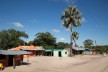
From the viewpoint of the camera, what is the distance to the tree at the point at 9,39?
8438cm

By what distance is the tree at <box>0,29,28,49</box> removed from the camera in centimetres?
8438

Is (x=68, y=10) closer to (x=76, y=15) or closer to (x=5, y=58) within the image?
(x=76, y=15)


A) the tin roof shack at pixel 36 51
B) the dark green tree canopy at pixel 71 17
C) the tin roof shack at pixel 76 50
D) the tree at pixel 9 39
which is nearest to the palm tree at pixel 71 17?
the dark green tree canopy at pixel 71 17

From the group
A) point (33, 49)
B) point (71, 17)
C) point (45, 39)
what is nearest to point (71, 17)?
point (71, 17)

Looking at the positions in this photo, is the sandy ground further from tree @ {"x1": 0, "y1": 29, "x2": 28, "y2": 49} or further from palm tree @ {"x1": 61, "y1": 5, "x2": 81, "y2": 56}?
tree @ {"x1": 0, "y1": 29, "x2": 28, "y2": 49}

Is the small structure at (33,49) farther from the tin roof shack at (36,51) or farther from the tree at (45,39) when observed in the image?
Result: the tree at (45,39)

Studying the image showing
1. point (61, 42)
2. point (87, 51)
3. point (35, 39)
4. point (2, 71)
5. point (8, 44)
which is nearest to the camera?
point (2, 71)

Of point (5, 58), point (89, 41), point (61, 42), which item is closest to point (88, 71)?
point (5, 58)

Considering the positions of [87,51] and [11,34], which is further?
[87,51]

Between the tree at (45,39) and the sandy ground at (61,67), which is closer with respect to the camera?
the sandy ground at (61,67)

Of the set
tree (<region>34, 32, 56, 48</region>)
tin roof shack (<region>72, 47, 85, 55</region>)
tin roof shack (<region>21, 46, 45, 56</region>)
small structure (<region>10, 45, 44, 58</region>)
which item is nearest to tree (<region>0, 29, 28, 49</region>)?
tree (<region>34, 32, 56, 48</region>)

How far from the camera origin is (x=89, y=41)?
162 meters

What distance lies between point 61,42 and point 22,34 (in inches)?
1645

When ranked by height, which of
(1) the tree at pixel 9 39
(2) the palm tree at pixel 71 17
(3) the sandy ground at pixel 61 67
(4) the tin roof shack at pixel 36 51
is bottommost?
(3) the sandy ground at pixel 61 67
